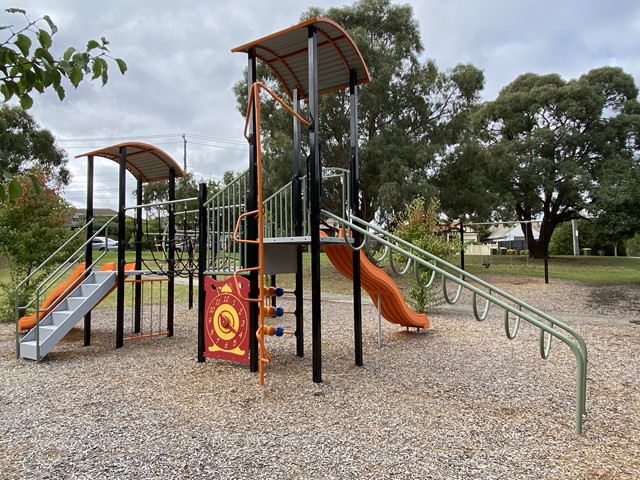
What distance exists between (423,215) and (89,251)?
669cm

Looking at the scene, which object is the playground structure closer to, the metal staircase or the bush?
the metal staircase

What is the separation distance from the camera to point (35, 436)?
340cm

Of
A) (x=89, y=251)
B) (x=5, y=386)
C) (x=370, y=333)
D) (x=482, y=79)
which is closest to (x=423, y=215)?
(x=370, y=333)

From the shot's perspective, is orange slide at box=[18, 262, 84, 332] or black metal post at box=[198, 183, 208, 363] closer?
black metal post at box=[198, 183, 208, 363]

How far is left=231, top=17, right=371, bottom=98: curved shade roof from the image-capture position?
191 inches

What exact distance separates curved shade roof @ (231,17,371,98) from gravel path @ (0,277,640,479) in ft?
11.8

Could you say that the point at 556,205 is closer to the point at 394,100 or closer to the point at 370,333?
the point at 394,100

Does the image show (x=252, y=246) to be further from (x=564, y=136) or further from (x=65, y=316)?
(x=564, y=136)

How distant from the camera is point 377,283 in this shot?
630cm

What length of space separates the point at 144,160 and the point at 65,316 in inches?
109

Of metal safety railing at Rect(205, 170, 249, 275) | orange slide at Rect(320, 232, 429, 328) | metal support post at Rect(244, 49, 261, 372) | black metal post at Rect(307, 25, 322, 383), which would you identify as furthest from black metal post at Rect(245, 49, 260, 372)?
orange slide at Rect(320, 232, 429, 328)

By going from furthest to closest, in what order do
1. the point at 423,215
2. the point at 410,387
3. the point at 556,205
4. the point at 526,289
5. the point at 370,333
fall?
the point at 556,205 < the point at 526,289 < the point at 423,215 < the point at 370,333 < the point at 410,387

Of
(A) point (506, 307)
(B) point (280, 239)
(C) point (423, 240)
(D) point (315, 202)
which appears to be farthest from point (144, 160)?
(A) point (506, 307)

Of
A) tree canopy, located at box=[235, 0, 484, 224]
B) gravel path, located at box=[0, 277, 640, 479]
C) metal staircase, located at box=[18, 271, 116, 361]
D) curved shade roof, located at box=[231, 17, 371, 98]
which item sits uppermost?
tree canopy, located at box=[235, 0, 484, 224]
